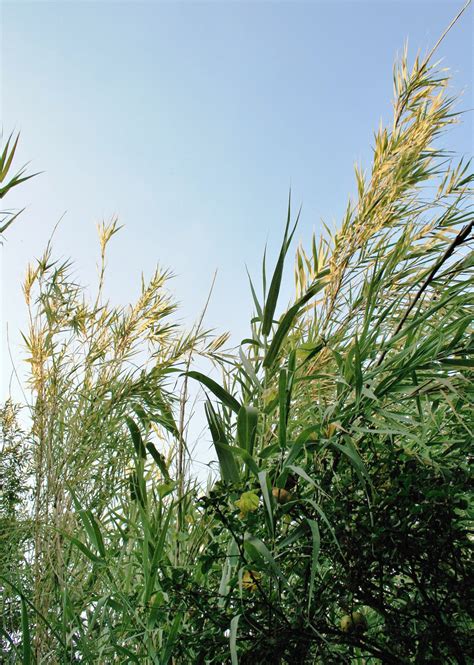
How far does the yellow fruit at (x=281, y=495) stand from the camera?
91 cm

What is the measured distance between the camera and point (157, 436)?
1.70 m

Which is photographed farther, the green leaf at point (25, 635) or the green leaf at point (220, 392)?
the green leaf at point (220, 392)

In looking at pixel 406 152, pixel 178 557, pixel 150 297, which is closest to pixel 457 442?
pixel 178 557

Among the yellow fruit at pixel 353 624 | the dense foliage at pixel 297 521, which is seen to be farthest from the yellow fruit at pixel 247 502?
the yellow fruit at pixel 353 624

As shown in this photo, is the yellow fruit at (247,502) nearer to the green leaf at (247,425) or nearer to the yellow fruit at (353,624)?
the green leaf at (247,425)

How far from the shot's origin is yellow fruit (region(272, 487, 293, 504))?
91 cm

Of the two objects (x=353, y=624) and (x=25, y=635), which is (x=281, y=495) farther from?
(x=25, y=635)

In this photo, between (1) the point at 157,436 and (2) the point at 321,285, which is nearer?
(2) the point at 321,285

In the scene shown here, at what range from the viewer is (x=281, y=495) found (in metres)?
0.91

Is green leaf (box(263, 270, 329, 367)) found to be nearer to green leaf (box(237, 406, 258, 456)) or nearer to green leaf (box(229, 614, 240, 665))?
green leaf (box(237, 406, 258, 456))

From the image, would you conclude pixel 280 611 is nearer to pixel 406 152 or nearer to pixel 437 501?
pixel 437 501

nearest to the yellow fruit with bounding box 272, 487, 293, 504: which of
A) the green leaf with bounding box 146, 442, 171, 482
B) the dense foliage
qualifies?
the dense foliage

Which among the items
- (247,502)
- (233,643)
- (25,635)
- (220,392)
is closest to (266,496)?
(247,502)

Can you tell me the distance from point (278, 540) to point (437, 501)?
26cm
